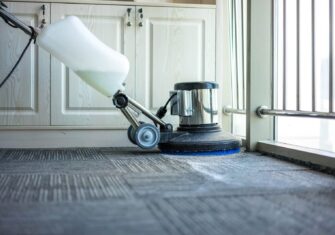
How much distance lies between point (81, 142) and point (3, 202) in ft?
5.03

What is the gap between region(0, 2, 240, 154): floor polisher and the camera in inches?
86.8

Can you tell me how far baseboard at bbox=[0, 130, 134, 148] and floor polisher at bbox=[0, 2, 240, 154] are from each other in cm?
30

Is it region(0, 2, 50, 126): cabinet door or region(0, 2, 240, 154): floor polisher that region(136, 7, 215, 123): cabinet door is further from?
region(0, 2, 50, 126): cabinet door

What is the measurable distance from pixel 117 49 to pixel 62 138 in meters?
0.59

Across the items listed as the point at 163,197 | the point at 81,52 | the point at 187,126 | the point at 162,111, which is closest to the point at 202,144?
the point at 187,126

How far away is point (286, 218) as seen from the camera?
3.63 ft

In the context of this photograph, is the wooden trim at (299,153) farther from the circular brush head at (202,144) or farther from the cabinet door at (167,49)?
the cabinet door at (167,49)

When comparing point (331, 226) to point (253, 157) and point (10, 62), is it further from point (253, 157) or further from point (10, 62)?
point (10, 62)

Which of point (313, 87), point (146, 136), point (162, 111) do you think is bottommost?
point (146, 136)

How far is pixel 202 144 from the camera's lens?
2332mm

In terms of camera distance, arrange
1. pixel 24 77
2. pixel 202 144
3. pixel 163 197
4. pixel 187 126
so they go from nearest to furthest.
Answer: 1. pixel 163 197
2. pixel 202 144
3. pixel 187 126
4. pixel 24 77

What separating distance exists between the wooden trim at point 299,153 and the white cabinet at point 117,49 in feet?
2.16

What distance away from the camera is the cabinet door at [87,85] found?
8.98ft

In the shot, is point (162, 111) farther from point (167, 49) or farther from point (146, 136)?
point (167, 49)
